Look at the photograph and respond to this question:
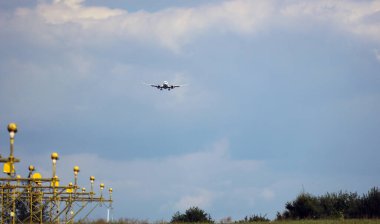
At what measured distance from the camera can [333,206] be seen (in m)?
85.6

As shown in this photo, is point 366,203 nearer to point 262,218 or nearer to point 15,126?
point 262,218

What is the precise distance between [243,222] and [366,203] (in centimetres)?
1606

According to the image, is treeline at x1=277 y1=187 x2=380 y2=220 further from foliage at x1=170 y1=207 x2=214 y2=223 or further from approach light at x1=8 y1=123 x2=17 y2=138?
approach light at x1=8 y1=123 x2=17 y2=138

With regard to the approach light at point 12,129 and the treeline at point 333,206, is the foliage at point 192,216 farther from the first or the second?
the approach light at point 12,129

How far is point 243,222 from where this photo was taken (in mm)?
76250

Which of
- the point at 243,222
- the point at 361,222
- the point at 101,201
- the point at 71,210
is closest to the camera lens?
the point at 71,210

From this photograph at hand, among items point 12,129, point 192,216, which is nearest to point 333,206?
point 192,216

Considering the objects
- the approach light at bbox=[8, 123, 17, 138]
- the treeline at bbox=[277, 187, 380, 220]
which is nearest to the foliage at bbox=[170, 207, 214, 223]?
the treeline at bbox=[277, 187, 380, 220]

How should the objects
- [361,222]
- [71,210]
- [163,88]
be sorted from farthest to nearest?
[163,88]
[361,222]
[71,210]

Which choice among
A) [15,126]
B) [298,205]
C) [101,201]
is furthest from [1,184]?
[298,205]

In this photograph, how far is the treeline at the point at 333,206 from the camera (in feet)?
273

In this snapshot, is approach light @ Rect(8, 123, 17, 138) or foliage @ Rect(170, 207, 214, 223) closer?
approach light @ Rect(8, 123, 17, 138)

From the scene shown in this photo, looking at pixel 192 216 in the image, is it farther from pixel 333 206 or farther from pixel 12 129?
pixel 12 129

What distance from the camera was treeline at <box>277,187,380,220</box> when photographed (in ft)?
273
